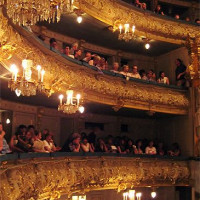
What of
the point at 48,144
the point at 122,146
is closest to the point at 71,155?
the point at 48,144

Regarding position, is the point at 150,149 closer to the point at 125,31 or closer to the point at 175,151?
the point at 175,151

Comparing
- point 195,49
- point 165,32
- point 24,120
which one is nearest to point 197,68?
point 195,49

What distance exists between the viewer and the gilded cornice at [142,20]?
14.2 m

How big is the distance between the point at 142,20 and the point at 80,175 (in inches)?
313

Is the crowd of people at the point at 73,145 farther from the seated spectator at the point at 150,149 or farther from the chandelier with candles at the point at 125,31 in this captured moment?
the chandelier with candles at the point at 125,31

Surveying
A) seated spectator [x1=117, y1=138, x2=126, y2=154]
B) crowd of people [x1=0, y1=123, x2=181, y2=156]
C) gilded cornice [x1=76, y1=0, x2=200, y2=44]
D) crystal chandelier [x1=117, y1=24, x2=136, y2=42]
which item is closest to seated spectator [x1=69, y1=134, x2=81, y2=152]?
crowd of people [x1=0, y1=123, x2=181, y2=156]

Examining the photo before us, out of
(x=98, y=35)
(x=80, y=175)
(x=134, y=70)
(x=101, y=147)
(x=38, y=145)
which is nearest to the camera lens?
(x=38, y=145)

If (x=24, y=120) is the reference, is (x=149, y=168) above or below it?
below

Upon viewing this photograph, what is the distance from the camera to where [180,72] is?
17016mm

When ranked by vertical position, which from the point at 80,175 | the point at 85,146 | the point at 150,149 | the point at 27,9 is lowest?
the point at 80,175

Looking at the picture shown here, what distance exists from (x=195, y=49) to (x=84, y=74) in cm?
594

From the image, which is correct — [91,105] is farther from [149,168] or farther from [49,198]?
[49,198]

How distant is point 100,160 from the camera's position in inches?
503

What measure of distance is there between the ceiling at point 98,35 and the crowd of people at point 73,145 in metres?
4.19
